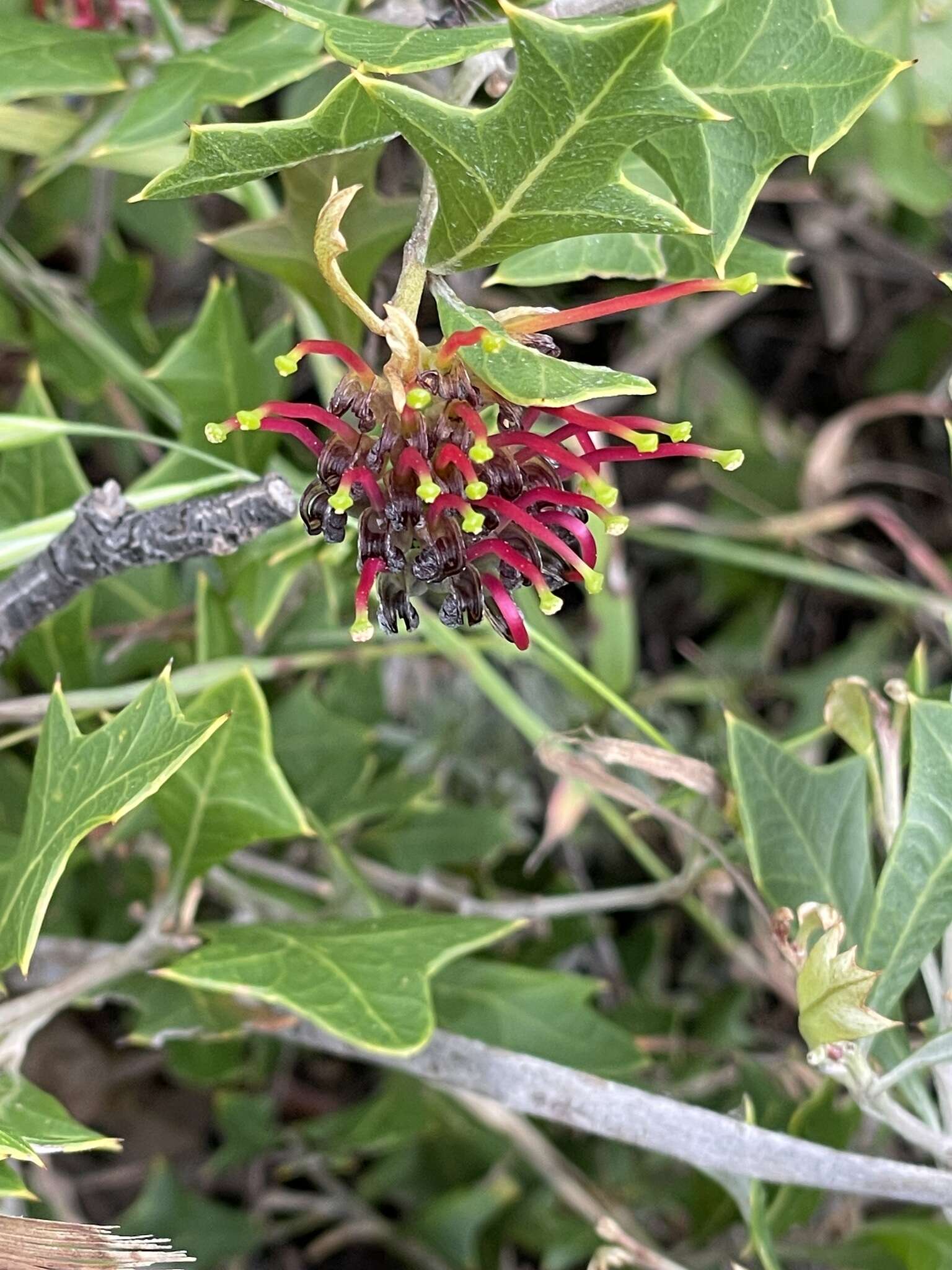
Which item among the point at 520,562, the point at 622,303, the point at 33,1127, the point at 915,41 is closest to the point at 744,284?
the point at 622,303

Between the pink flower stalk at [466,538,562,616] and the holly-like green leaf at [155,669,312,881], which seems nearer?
the pink flower stalk at [466,538,562,616]

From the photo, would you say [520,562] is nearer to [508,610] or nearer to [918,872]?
[508,610]

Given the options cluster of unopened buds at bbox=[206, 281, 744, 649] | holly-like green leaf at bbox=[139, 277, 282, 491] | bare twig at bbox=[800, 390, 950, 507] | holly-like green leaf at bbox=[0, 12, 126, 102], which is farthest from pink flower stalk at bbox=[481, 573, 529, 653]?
bare twig at bbox=[800, 390, 950, 507]

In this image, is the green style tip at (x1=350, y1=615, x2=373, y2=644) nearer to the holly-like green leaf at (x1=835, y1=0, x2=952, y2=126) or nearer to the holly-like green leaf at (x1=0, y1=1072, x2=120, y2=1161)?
the holly-like green leaf at (x1=0, y1=1072, x2=120, y2=1161)

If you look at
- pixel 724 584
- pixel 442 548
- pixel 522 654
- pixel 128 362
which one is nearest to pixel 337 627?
pixel 522 654

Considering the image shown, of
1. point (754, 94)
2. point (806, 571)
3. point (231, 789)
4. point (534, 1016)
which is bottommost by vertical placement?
point (534, 1016)

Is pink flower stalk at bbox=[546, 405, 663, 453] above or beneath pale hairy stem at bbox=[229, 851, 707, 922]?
above

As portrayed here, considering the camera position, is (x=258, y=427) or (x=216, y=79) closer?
(x=258, y=427)

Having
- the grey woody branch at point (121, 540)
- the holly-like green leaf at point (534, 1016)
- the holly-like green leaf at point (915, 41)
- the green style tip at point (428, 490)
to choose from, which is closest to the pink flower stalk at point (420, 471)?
the green style tip at point (428, 490)

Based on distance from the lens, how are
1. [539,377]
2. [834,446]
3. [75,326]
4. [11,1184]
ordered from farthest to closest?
1. [834,446]
2. [75,326]
3. [11,1184]
4. [539,377]
